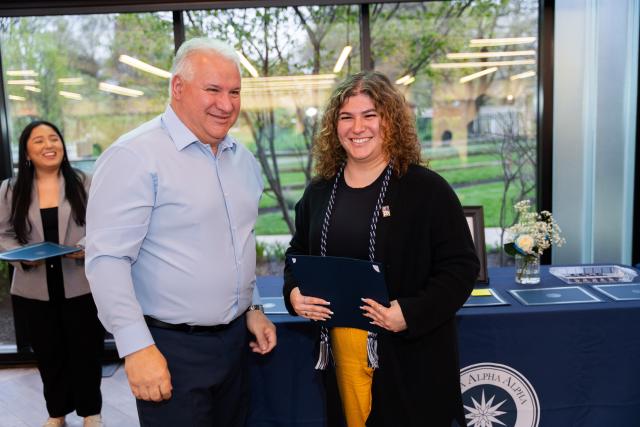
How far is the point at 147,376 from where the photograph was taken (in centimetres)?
140

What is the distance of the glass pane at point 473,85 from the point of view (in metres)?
3.80

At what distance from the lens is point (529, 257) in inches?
102

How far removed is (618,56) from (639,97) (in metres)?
0.29

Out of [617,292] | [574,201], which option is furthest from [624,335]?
[574,201]

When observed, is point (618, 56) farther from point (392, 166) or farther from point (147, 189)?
point (147, 189)

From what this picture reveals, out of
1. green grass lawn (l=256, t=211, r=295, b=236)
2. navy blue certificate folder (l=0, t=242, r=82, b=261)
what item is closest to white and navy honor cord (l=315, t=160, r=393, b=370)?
navy blue certificate folder (l=0, t=242, r=82, b=261)

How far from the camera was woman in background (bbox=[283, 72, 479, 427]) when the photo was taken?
1609mm

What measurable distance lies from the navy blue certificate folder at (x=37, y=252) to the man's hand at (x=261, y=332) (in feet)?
3.92

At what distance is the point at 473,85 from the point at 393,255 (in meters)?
2.64

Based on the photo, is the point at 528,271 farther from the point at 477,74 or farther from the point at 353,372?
the point at 477,74

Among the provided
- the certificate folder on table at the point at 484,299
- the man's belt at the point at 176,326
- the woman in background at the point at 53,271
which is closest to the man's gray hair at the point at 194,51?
the man's belt at the point at 176,326

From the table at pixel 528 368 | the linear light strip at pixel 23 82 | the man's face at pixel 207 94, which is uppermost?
the linear light strip at pixel 23 82

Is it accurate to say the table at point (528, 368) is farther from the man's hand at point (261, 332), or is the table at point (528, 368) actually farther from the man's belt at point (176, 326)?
the man's belt at point (176, 326)

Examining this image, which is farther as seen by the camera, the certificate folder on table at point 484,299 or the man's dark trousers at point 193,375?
the certificate folder on table at point 484,299
